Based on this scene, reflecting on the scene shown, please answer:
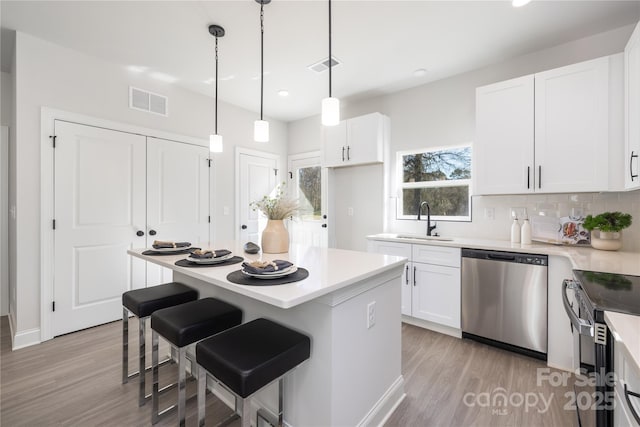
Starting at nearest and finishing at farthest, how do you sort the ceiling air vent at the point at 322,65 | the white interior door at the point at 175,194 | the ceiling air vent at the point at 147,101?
1. the ceiling air vent at the point at 322,65
2. the ceiling air vent at the point at 147,101
3. the white interior door at the point at 175,194

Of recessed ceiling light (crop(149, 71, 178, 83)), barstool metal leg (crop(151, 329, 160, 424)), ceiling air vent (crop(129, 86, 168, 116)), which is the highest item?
recessed ceiling light (crop(149, 71, 178, 83))

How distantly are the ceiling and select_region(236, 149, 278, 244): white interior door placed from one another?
1.36 metres

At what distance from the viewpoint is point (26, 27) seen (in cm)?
244

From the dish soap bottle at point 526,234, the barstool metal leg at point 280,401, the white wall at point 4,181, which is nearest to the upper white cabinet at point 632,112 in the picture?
the dish soap bottle at point 526,234

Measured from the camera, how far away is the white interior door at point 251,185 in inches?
171

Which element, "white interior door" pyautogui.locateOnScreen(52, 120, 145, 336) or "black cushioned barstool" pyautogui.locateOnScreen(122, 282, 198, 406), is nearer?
"black cushioned barstool" pyautogui.locateOnScreen(122, 282, 198, 406)

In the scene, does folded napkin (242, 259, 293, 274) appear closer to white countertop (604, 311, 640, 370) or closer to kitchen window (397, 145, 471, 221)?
white countertop (604, 311, 640, 370)

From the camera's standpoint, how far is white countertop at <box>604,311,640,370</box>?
2.45 ft

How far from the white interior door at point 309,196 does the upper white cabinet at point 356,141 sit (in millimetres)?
520

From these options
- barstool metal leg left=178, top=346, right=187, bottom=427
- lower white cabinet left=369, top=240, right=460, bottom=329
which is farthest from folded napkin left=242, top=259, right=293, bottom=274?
lower white cabinet left=369, top=240, right=460, bottom=329

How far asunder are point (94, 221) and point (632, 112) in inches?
189

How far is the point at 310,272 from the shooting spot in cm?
140

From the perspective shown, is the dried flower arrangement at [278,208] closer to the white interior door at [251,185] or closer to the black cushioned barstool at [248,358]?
the black cushioned barstool at [248,358]

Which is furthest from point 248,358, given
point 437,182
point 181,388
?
point 437,182
